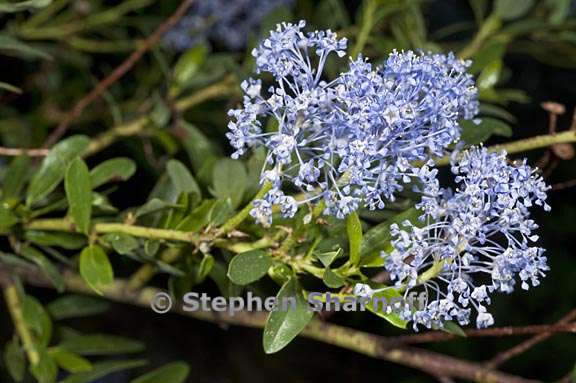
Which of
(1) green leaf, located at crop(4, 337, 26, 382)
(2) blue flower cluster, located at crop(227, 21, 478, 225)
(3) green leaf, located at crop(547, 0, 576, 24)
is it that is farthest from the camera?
(3) green leaf, located at crop(547, 0, 576, 24)

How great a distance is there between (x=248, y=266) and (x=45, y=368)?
0.36 meters

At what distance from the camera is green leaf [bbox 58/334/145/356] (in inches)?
39.9

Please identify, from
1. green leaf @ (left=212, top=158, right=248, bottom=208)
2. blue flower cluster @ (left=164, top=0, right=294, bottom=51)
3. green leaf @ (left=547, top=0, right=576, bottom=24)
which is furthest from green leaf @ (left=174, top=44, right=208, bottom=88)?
green leaf @ (left=547, top=0, right=576, bottom=24)

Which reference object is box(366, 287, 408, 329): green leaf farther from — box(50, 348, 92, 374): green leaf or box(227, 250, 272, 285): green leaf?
box(50, 348, 92, 374): green leaf

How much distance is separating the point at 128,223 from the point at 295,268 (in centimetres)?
19

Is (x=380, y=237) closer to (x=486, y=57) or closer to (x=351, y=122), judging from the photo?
(x=351, y=122)

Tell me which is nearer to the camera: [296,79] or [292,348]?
[296,79]

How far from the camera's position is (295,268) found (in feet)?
2.34

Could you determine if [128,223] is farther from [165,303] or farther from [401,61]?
[401,61]

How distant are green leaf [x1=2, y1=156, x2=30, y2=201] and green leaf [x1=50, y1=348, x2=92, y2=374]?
185mm

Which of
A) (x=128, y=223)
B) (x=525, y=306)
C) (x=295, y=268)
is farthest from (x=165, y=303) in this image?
(x=525, y=306)

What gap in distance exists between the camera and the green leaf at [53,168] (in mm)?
877

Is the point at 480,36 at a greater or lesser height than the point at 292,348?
greater

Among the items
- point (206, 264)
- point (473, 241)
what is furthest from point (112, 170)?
point (473, 241)
